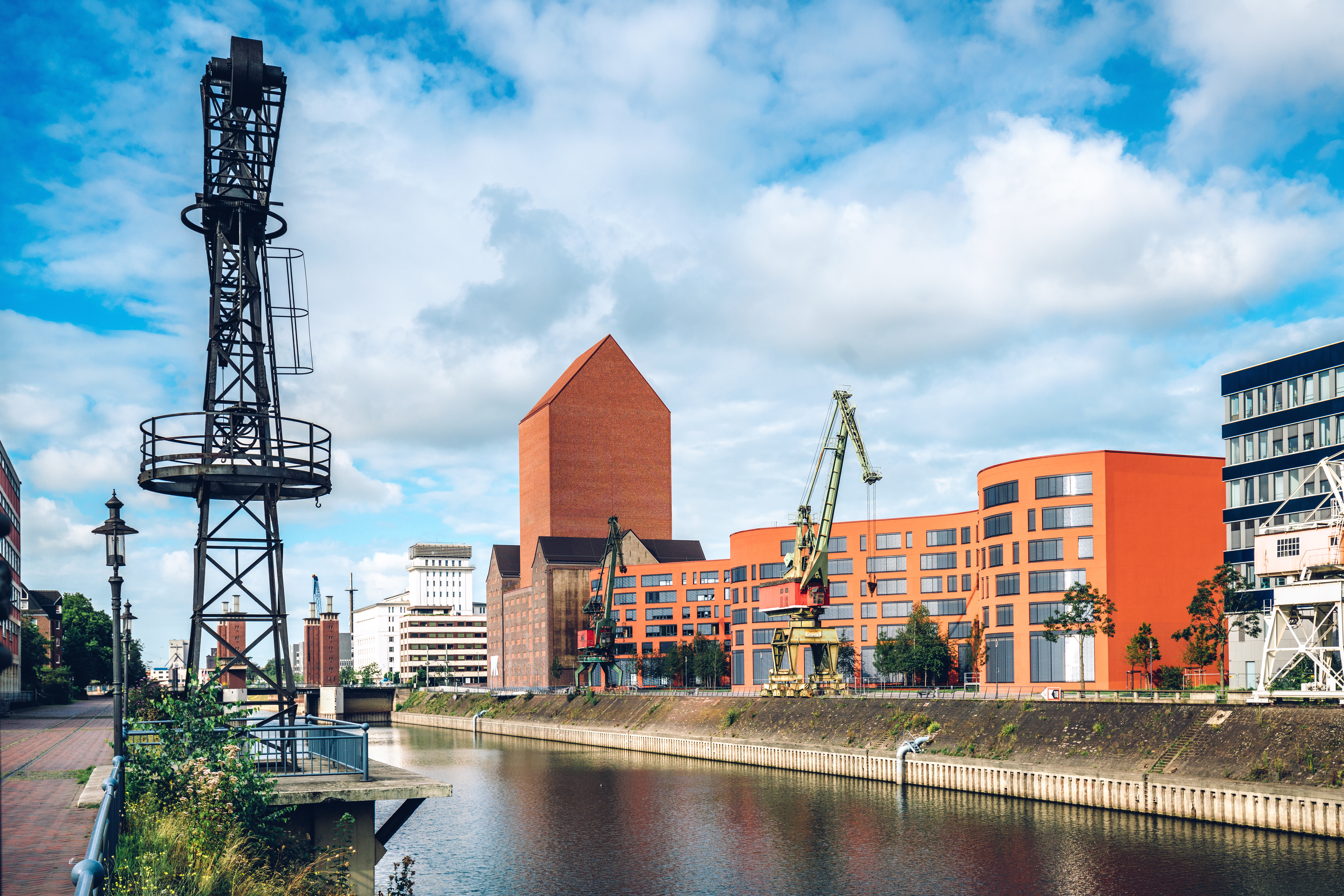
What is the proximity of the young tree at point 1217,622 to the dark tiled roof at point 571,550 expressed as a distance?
100541mm

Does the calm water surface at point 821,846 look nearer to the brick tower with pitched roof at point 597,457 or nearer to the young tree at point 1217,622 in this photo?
the young tree at point 1217,622

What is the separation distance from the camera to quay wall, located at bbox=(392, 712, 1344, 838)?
42719 millimetres

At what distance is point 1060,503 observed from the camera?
9119 centimetres

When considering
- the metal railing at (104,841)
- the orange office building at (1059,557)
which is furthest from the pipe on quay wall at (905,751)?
the metal railing at (104,841)

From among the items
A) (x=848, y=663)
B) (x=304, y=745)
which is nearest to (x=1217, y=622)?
(x=848, y=663)

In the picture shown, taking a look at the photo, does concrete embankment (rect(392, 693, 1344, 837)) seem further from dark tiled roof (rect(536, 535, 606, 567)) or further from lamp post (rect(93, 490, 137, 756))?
dark tiled roof (rect(536, 535, 606, 567))

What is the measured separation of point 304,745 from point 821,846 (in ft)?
88.8

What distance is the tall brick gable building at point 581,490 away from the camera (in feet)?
576

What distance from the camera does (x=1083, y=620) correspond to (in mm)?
81250

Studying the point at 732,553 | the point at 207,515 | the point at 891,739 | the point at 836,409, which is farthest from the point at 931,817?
the point at 732,553

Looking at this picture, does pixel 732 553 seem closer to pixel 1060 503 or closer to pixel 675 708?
pixel 675 708

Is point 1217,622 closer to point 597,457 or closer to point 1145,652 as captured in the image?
point 1145,652

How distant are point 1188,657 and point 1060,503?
605 inches

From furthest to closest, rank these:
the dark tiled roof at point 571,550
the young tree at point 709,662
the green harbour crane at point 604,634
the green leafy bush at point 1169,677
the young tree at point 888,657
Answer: the dark tiled roof at point 571,550, the green harbour crane at point 604,634, the young tree at point 709,662, the young tree at point 888,657, the green leafy bush at point 1169,677
